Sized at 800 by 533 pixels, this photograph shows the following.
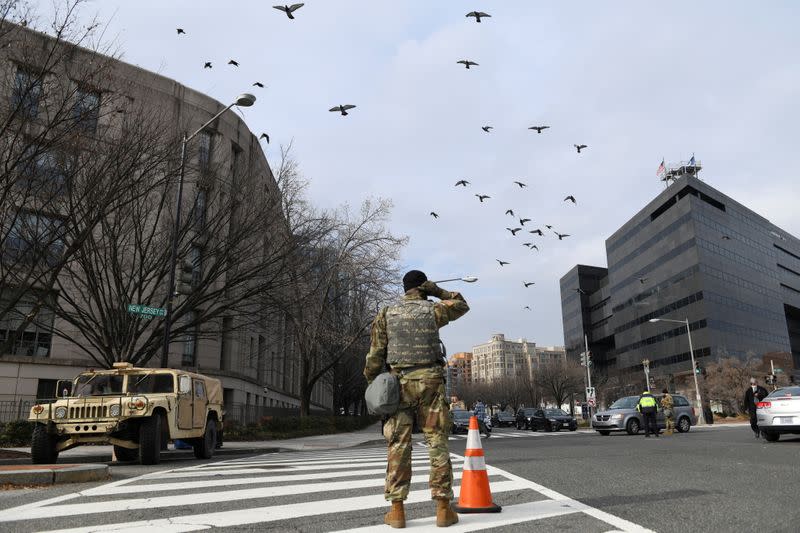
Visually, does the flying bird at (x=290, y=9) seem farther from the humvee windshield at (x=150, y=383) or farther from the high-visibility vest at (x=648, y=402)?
the high-visibility vest at (x=648, y=402)

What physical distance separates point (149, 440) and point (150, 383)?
54.4 inches

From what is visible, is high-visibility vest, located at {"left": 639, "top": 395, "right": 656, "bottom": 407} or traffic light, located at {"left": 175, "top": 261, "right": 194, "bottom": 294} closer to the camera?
traffic light, located at {"left": 175, "top": 261, "right": 194, "bottom": 294}

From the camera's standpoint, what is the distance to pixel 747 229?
84625 millimetres

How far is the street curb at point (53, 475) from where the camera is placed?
6926 mm

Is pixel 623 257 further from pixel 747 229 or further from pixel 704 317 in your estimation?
Result: pixel 704 317

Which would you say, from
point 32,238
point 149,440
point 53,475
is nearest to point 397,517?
point 53,475

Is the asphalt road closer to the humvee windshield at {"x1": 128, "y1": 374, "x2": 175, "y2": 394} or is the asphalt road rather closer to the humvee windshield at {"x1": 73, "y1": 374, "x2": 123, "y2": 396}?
the humvee windshield at {"x1": 128, "y1": 374, "x2": 175, "y2": 394}

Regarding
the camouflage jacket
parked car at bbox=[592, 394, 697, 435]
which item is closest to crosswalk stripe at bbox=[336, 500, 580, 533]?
the camouflage jacket

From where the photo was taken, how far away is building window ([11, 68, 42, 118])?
35.9 feet

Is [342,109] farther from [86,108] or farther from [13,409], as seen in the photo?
[13,409]

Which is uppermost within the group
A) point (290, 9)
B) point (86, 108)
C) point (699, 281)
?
point (699, 281)

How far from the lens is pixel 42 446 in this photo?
1005cm

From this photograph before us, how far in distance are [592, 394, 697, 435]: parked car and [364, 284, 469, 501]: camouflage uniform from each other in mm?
19882

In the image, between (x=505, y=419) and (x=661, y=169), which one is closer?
(x=505, y=419)
